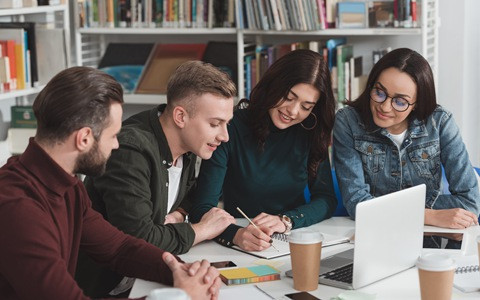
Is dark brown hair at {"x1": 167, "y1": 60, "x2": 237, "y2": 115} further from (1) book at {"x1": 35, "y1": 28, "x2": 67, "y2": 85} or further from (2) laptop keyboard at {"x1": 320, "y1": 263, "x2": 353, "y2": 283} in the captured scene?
(1) book at {"x1": 35, "y1": 28, "x2": 67, "y2": 85}

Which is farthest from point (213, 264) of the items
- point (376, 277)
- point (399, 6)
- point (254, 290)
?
point (399, 6)

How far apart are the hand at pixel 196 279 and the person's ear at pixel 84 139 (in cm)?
35

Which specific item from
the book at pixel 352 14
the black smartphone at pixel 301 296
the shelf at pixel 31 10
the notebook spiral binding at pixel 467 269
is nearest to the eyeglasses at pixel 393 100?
the notebook spiral binding at pixel 467 269

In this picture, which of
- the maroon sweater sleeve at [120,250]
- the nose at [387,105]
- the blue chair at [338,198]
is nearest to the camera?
the maroon sweater sleeve at [120,250]

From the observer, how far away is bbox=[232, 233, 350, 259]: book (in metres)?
2.15

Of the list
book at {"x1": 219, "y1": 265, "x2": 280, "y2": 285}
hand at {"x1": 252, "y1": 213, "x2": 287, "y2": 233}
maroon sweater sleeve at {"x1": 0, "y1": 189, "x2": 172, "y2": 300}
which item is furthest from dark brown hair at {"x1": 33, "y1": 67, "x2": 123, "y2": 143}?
hand at {"x1": 252, "y1": 213, "x2": 287, "y2": 233}

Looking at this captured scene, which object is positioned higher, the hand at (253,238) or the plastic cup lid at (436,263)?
the plastic cup lid at (436,263)

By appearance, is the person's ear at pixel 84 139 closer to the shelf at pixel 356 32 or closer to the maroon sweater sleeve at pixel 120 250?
the maroon sweater sleeve at pixel 120 250

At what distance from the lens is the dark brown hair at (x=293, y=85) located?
257 centimetres

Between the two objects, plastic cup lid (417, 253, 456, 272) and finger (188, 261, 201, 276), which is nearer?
plastic cup lid (417, 253, 456, 272)

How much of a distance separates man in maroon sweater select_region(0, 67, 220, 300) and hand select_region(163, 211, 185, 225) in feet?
1.57

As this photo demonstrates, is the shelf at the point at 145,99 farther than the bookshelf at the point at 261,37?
Yes

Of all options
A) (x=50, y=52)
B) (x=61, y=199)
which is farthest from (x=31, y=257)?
(x=50, y=52)

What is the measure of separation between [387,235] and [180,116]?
76 cm
